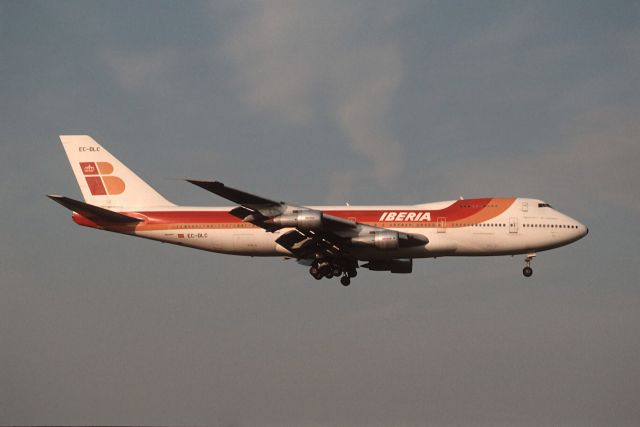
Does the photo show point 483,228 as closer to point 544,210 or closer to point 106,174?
point 544,210

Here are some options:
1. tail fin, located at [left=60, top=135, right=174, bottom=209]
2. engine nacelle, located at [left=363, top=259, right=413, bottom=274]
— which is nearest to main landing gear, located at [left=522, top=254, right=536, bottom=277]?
engine nacelle, located at [left=363, top=259, right=413, bottom=274]

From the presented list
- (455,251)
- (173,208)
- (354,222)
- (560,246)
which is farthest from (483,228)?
(173,208)

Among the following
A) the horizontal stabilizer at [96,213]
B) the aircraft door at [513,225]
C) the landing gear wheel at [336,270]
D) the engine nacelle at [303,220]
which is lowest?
the landing gear wheel at [336,270]

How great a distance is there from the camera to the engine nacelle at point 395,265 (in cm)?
5069

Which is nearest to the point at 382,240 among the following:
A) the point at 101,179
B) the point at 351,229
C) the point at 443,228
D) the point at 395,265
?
the point at 351,229

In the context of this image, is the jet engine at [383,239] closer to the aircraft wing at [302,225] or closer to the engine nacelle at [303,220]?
the aircraft wing at [302,225]

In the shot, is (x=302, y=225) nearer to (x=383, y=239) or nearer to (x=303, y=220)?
(x=303, y=220)

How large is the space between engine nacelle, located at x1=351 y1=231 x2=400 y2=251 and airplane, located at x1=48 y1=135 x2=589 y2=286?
2.3 inches

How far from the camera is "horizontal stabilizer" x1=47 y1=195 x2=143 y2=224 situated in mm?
47041

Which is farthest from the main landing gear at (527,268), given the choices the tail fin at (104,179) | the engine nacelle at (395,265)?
the tail fin at (104,179)

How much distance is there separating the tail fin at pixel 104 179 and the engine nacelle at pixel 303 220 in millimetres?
11886

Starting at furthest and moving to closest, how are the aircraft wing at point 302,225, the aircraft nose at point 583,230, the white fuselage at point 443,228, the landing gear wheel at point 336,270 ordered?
the landing gear wheel at point 336,270 → the aircraft nose at point 583,230 → the white fuselage at point 443,228 → the aircraft wing at point 302,225

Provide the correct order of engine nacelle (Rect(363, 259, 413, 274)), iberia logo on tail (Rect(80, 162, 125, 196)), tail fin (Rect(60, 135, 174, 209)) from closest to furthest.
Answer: engine nacelle (Rect(363, 259, 413, 274)) → tail fin (Rect(60, 135, 174, 209)) → iberia logo on tail (Rect(80, 162, 125, 196))

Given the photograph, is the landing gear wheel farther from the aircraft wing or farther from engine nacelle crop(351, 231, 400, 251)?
engine nacelle crop(351, 231, 400, 251)
